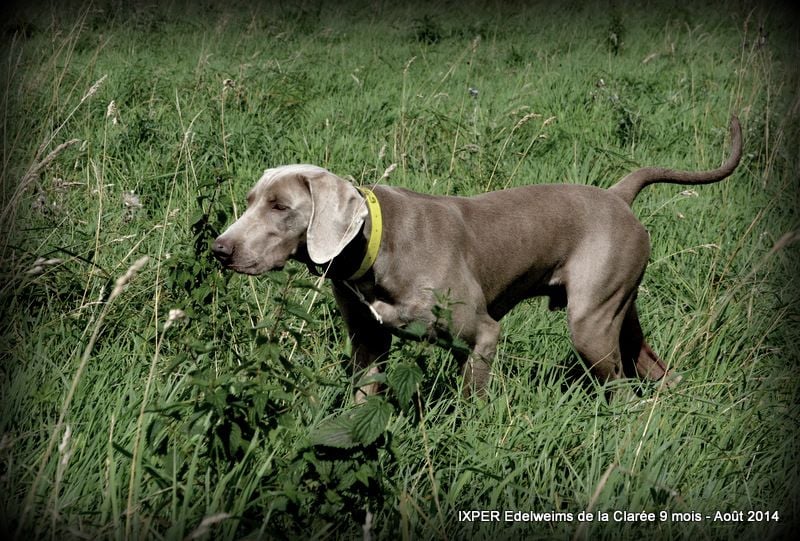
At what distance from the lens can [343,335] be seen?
133 inches

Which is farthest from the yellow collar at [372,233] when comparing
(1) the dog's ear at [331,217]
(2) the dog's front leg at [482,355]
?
(2) the dog's front leg at [482,355]

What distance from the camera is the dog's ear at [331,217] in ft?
9.22

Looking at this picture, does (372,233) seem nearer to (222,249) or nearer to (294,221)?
(294,221)

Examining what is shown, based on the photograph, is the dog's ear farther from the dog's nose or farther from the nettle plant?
the nettle plant

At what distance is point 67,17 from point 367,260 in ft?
16.5

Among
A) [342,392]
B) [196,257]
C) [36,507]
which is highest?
[196,257]

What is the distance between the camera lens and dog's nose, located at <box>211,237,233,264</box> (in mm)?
2686

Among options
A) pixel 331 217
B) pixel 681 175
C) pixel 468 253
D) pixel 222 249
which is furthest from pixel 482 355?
pixel 681 175

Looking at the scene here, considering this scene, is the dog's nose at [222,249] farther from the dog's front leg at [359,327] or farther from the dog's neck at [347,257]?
the dog's front leg at [359,327]

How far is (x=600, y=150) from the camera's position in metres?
4.54

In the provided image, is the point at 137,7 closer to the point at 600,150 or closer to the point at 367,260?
the point at 600,150

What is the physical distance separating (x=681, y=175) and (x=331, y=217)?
1741mm

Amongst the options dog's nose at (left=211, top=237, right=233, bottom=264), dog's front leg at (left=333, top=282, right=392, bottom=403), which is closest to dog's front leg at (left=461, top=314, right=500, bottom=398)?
dog's front leg at (left=333, top=282, right=392, bottom=403)

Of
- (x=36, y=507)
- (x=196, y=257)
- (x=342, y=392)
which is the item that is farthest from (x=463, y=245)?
(x=36, y=507)
